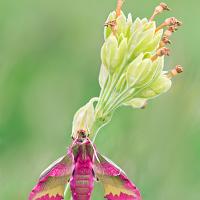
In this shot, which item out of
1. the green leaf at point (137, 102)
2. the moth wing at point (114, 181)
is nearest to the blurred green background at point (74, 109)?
the green leaf at point (137, 102)

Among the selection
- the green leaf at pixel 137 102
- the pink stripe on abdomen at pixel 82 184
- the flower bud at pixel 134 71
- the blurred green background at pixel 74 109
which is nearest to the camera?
the pink stripe on abdomen at pixel 82 184

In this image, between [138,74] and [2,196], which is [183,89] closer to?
[2,196]

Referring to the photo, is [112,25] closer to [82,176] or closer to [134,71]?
[134,71]

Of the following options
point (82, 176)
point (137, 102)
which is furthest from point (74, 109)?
point (82, 176)

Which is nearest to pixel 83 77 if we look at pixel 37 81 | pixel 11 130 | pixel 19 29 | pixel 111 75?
pixel 37 81

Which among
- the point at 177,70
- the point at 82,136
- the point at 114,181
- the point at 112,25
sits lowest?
the point at 114,181

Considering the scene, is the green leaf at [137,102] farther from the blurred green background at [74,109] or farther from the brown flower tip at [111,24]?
the blurred green background at [74,109]
